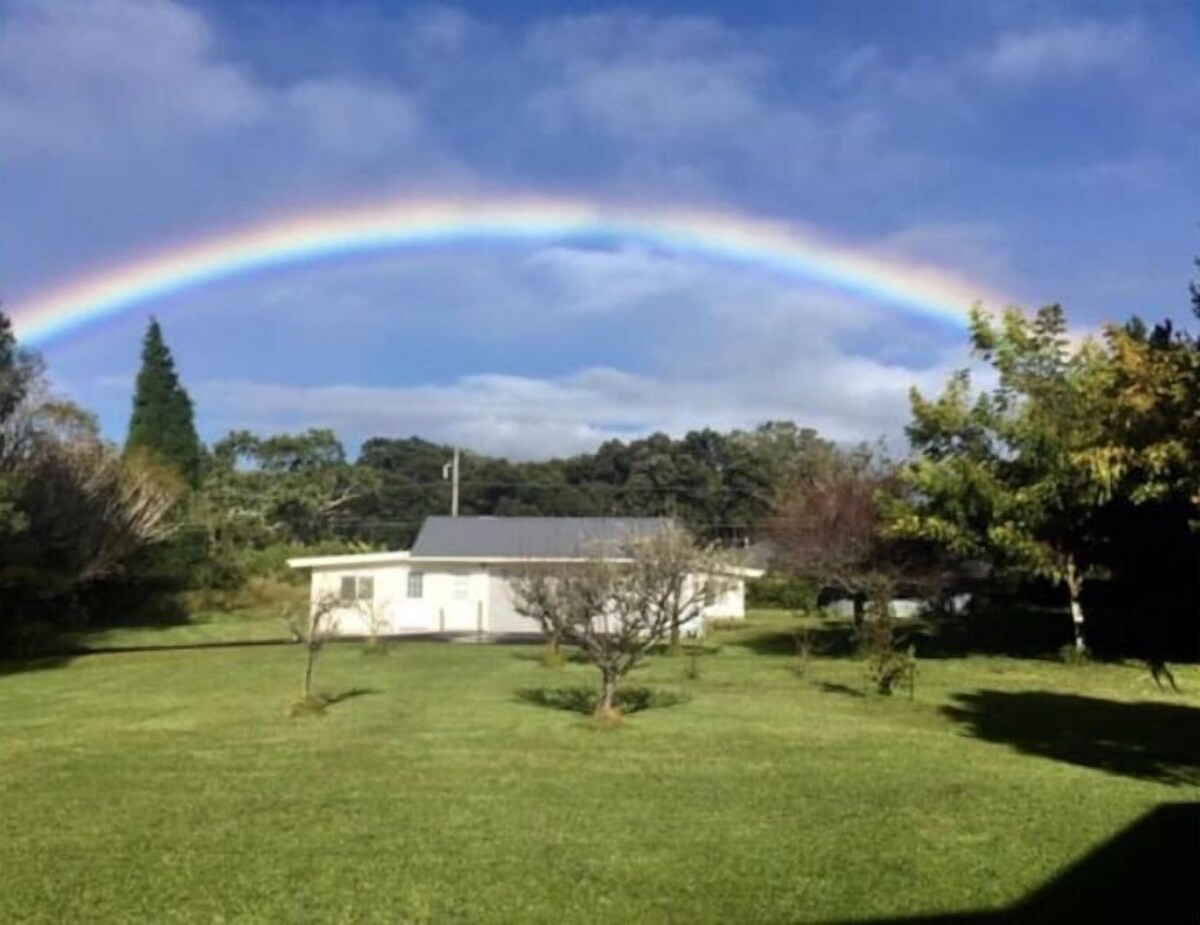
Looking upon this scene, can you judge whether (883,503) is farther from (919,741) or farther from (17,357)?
(17,357)

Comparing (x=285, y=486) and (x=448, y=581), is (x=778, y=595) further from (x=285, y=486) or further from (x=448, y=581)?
(x=285, y=486)

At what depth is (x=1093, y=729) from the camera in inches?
606

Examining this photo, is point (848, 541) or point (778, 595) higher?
point (848, 541)

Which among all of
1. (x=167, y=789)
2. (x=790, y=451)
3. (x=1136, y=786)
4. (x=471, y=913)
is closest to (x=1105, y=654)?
(x=1136, y=786)

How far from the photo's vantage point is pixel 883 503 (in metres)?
29.1

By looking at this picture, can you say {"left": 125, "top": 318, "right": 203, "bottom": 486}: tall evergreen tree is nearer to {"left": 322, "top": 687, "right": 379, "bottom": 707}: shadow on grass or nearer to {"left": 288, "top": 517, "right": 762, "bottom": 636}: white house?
{"left": 288, "top": 517, "right": 762, "bottom": 636}: white house

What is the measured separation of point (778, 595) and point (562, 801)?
3952cm

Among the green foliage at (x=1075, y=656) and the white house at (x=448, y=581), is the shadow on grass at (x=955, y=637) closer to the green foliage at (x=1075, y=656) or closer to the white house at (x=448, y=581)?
the green foliage at (x=1075, y=656)

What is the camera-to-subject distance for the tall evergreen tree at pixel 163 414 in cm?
4703

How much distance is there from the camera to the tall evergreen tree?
4703 centimetres

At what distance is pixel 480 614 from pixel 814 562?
42.9 feet

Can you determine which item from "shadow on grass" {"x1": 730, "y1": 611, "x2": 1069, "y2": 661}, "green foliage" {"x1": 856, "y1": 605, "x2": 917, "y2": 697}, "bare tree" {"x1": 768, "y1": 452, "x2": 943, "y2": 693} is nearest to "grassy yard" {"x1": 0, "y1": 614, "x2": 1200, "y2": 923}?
"green foliage" {"x1": 856, "y1": 605, "x2": 917, "y2": 697}

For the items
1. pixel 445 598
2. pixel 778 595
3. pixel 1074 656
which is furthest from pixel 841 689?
pixel 778 595

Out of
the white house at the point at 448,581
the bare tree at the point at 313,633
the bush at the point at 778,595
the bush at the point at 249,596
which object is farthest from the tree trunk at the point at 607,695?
the bush at the point at 778,595
